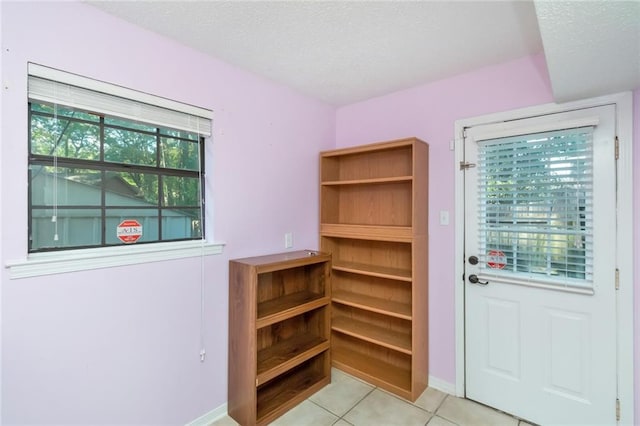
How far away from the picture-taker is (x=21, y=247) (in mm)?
1381

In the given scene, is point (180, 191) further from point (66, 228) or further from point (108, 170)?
point (66, 228)

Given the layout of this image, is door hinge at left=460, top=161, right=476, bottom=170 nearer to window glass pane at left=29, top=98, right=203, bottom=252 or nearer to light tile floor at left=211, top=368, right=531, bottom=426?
light tile floor at left=211, top=368, right=531, bottom=426

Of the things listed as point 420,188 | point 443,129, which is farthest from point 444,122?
point 420,188

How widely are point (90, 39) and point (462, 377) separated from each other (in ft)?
10.6

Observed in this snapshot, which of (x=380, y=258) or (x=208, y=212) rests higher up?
(x=208, y=212)

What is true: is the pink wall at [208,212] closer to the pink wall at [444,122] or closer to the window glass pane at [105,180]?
the pink wall at [444,122]

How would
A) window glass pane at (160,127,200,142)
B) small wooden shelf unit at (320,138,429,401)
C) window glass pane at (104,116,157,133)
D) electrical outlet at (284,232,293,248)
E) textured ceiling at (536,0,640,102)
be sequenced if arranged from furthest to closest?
electrical outlet at (284,232,293,248) < small wooden shelf unit at (320,138,429,401) < window glass pane at (160,127,200,142) < window glass pane at (104,116,157,133) < textured ceiling at (536,0,640,102)

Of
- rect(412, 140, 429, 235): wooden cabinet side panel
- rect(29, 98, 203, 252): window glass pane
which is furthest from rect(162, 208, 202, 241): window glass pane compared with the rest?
rect(412, 140, 429, 235): wooden cabinet side panel

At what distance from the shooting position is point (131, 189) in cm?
183

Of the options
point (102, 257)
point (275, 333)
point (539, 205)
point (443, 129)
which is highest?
point (443, 129)

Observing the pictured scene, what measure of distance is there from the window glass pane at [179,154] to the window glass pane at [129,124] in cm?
9

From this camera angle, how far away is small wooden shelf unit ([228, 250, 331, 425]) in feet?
6.57

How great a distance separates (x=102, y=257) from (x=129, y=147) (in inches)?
26.2

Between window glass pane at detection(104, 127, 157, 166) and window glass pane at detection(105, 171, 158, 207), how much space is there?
8 cm
